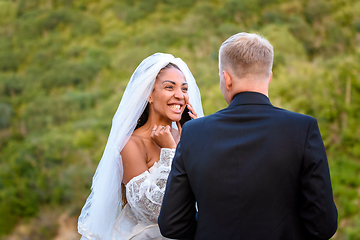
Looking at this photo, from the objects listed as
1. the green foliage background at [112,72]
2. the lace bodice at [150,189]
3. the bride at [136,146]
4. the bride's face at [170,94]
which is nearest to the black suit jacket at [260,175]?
the lace bodice at [150,189]

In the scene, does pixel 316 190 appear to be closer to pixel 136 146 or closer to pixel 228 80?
pixel 228 80

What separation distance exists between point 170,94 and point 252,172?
126cm

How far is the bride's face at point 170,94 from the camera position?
105 inches

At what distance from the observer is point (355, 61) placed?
55.1 feet

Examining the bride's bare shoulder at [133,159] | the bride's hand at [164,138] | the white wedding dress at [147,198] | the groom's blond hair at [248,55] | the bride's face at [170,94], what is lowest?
the white wedding dress at [147,198]

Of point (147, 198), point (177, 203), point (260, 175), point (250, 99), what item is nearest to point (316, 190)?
point (260, 175)

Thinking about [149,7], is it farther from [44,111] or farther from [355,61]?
[355,61]

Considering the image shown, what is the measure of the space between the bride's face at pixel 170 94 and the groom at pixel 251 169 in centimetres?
96

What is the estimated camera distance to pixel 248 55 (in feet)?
5.35

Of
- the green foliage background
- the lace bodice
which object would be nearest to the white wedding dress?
the lace bodice

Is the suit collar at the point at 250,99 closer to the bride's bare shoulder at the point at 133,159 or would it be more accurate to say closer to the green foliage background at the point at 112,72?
the bride's bare shoulder at the point at 133,159

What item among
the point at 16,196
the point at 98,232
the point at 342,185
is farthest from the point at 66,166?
the point at 98,232

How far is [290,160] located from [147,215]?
125cm

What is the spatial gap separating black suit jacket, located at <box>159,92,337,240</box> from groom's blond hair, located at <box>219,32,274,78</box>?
11 centimetres
